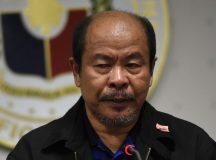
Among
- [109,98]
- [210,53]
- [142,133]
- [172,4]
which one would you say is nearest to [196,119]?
[210,53]

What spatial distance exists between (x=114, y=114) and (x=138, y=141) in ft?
0.33

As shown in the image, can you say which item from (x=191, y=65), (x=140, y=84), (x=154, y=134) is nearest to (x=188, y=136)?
(x=154, y=134)

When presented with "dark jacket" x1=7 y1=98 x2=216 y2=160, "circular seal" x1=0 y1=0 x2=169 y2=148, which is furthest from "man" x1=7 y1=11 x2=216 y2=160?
"circular seal" x1=0 y1=0 x2=169 y2=148

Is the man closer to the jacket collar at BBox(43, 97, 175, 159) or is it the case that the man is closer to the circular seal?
the jacket collar at BBox(43, 97, 175, 159)

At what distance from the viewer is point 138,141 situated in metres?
0.91

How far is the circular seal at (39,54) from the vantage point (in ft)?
5.35

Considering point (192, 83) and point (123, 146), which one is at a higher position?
point (123, 146)

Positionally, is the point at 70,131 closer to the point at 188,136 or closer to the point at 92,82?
the point at 92,82

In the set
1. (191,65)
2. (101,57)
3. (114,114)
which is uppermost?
(101,57)

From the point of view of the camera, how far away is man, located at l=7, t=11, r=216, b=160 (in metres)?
0.84

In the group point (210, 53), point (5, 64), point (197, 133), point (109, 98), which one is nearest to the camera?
point (109, 98)

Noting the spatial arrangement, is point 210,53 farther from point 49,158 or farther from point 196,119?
point 49,158

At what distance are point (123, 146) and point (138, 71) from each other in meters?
0.17

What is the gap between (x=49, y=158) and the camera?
90cm
